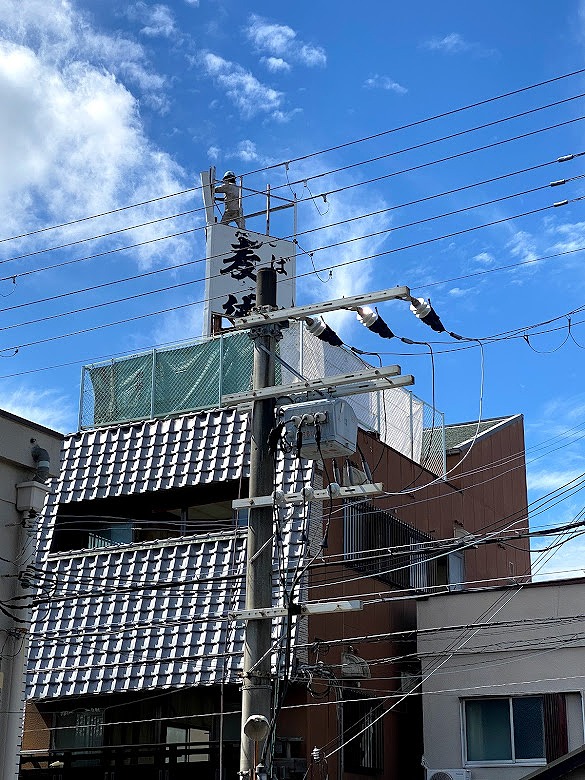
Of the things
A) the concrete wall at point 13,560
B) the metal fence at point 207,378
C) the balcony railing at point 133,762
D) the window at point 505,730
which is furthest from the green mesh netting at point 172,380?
the window at point 505,730

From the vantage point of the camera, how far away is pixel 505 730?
22.4 metres

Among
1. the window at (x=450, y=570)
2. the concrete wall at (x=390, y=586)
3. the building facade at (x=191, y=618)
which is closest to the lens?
the building facade at (x=191, y=618)

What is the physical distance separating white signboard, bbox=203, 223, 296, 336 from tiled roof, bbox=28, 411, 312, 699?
3.55 metres

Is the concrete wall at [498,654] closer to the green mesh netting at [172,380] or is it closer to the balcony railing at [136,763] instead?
the balcony railing at [136,763]

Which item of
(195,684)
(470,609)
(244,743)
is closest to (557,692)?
(470,609)

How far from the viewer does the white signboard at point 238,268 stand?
84.7 feet

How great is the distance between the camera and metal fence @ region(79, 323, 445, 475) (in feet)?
75.0

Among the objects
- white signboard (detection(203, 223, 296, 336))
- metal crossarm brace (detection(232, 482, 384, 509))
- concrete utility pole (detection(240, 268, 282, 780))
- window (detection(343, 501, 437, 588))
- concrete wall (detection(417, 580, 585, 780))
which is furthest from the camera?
white signboard (detection(203, 223, 296, 336))

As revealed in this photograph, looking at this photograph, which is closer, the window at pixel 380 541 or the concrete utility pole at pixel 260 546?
the concrete utility pole at pixel 260 546

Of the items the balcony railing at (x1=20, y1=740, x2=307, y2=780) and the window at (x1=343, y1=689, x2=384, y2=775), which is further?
the window at (x1=343, y1=689, x2=384, y2=775)

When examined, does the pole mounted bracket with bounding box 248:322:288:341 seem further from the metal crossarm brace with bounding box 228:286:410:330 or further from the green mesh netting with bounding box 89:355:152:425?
the green mesh netting with bounding box 89:355:152:425

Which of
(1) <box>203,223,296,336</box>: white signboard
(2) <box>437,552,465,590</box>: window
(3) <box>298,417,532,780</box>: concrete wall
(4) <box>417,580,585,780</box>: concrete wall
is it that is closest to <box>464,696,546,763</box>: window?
(4) <box>417,580,585,780</box>: concrete wall

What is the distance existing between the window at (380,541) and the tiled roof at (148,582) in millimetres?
2212

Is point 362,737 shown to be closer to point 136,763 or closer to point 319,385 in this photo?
point 136,763
